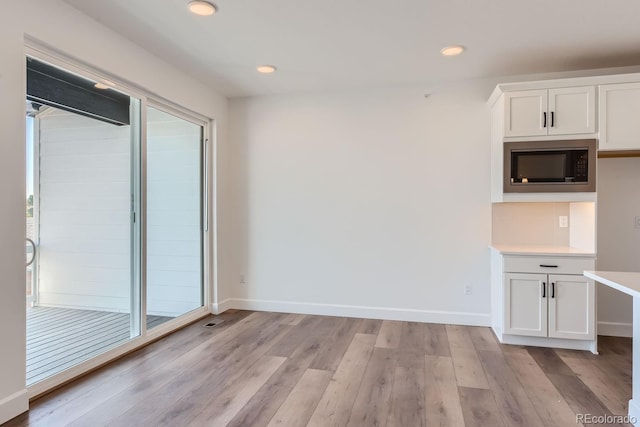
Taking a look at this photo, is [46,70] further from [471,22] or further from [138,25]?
[471,22]

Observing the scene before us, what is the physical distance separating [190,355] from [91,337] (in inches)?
34.7

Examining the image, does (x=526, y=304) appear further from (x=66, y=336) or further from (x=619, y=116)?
(x=66, y=336)

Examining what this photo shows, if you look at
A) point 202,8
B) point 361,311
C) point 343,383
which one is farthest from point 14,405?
point 361,311

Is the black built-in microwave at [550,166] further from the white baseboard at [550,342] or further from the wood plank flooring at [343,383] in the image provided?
the wood plank flooring at [343,383]

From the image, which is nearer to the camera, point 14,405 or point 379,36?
point 14,405

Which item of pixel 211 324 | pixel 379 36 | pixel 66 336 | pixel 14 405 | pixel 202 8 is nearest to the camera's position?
pixel 14 405

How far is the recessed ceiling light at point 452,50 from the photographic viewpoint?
3.11 m

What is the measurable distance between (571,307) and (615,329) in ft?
2.87

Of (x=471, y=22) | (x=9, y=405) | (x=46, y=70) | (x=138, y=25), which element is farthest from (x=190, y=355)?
(x=471, y=22)

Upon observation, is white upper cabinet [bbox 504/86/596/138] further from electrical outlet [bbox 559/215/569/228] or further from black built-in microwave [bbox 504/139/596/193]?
electrical outlet [bbox 559/215/569/228]

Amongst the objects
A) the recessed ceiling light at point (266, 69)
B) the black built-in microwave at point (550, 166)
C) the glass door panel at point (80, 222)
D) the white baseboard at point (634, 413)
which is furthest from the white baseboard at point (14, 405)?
the black built-in microwave at point (550, 166)

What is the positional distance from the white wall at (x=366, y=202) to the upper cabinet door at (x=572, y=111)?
698mm

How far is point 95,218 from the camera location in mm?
3238

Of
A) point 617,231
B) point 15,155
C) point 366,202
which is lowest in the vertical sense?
point 617,231
